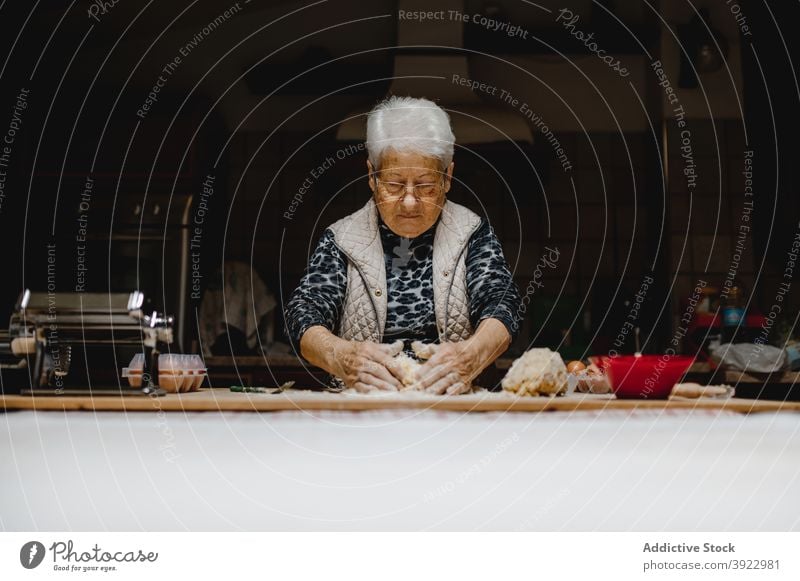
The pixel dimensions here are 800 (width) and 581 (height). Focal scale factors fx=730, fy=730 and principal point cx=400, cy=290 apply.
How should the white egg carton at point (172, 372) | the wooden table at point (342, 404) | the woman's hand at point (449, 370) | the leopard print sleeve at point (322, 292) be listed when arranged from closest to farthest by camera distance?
1. the wooden table at point (342, 404)
2. the white egg carton at point (172, 372)
3. the woman's hand at point (449, 370)
4. the leopard print sleeve at point (322, 292)

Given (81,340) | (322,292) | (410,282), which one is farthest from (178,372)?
(410,282)

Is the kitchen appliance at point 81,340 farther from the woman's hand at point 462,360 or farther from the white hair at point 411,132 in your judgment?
the white hair at point 411,132

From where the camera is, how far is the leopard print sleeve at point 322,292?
107cm

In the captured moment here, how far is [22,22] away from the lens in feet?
4.76

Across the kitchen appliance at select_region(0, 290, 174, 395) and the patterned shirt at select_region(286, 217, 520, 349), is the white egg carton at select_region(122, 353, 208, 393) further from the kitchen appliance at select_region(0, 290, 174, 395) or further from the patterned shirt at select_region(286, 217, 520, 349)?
the patterned shirt at select_region(286, 217, 520, 349)

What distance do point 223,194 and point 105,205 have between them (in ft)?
1.17

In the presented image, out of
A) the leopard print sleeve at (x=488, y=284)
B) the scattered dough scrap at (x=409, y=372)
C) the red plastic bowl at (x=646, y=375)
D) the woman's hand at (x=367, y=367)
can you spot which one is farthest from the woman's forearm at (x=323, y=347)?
the red plastic bowl at (x=646, y=375)

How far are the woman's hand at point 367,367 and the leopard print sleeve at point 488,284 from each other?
0.20 metres

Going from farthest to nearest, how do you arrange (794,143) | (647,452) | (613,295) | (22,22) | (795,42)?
(613,295) → (794,143) → (795,42) → (22,22) → (647,452)

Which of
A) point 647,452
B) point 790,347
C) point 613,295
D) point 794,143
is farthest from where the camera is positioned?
point 613,295

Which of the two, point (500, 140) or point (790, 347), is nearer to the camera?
point (790, 347)

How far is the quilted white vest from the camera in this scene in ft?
3.76
